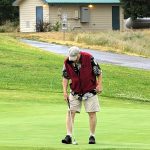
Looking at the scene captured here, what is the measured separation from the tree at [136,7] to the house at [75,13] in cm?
242

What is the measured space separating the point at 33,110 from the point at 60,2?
4151 centimetres

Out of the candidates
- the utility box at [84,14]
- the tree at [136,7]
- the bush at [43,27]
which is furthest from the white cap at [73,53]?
the utility box at [84,14]

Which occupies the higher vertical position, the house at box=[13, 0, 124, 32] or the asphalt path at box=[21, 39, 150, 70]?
the house at box=[13, 0, 124, 32]

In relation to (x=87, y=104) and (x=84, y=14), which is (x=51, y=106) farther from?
(x=84, y=14)

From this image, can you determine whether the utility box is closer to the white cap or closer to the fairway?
the fairway

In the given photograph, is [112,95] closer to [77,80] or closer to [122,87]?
[122,87]

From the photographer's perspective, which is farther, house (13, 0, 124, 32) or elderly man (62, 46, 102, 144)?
house (13, 0, 124, 32)

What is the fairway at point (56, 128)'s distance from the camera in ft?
34.6

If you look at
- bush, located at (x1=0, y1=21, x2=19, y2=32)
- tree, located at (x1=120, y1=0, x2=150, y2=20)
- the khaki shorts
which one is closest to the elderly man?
the khaki shorts

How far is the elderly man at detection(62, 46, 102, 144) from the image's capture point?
11.1 meters

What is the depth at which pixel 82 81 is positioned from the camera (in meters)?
11.2

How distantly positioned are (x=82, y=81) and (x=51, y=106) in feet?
27.8

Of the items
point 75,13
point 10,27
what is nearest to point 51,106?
point 75,13

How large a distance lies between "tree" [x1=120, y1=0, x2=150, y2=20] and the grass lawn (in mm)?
19703
